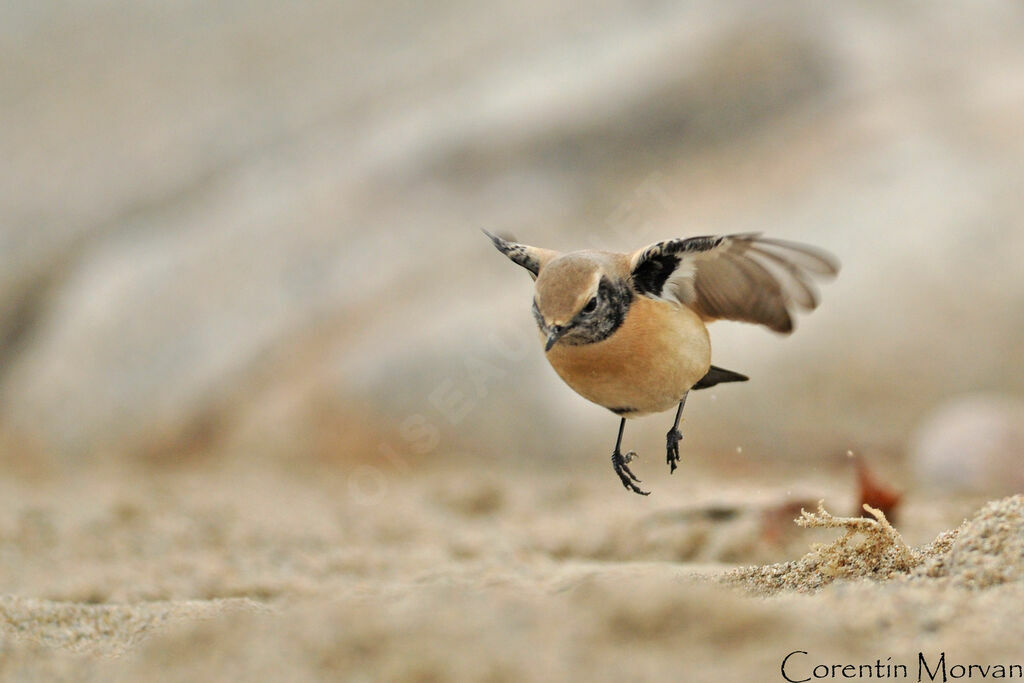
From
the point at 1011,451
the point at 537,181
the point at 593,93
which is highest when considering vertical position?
the point at 593,93

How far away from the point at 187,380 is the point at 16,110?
3.87 metres

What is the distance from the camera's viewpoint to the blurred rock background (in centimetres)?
677

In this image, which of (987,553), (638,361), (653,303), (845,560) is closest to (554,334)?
(638,361)

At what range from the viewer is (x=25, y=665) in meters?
2.83

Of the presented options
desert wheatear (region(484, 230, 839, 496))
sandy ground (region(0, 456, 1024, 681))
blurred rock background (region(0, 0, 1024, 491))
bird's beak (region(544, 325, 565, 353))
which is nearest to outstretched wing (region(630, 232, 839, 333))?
desert wheatear (region(484, 230, 839, 496))

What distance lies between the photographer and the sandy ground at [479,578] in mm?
2266

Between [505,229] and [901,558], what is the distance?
516 cm

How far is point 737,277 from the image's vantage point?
10.2 ft

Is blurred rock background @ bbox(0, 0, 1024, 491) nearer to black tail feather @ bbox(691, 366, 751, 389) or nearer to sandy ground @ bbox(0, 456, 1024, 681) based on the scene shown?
sandy ground @ bbox(0, 456, 1024, 681)

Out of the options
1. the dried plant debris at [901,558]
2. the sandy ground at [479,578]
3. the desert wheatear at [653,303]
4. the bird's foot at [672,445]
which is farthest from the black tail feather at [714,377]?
the sandy ground at [479,578]

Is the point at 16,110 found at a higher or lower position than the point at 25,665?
higher

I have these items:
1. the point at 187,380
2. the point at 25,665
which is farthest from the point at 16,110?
the point at 25,665

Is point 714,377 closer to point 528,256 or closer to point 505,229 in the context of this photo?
point 528,256

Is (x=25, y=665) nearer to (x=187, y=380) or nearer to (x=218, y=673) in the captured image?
(x=218, y=673)
